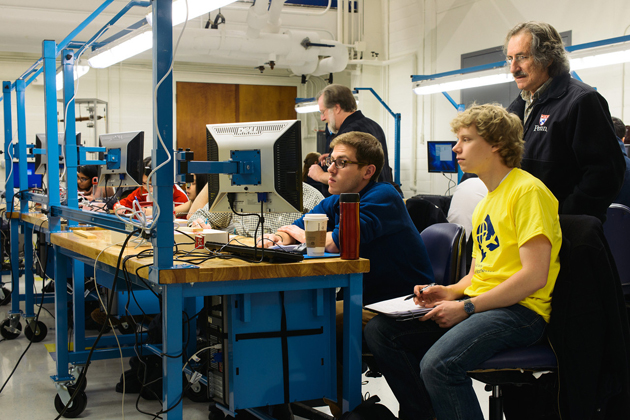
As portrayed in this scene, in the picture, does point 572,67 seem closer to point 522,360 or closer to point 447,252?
point 447,252

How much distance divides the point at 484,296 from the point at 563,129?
0.77 m

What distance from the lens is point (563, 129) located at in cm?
206

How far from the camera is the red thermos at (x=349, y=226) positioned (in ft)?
5.86

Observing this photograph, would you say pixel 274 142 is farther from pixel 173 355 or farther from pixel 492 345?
pixel 492 345

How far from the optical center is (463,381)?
1589mm

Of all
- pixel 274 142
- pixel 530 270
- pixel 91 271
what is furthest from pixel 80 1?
pixel 530 270

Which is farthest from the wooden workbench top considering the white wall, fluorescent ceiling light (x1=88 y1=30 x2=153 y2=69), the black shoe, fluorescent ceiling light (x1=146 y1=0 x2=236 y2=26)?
the white wall

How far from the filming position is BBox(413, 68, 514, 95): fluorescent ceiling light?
4.89m

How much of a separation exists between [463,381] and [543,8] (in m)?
5.35

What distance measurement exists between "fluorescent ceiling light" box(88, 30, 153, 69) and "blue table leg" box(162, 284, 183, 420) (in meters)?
1.81

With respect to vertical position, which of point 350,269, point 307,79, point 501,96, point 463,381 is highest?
point 307,79

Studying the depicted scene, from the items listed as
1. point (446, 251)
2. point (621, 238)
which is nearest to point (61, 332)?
point (446, 251)

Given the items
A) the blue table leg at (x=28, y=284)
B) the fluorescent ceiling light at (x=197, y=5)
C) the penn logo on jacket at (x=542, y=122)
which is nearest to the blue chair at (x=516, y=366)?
the penn logo on jacket at (x=542, y=122)

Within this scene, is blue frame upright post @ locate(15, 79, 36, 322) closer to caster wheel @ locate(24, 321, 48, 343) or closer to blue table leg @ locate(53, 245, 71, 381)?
caster wheel @ locate(24, 321, 48, 343)
